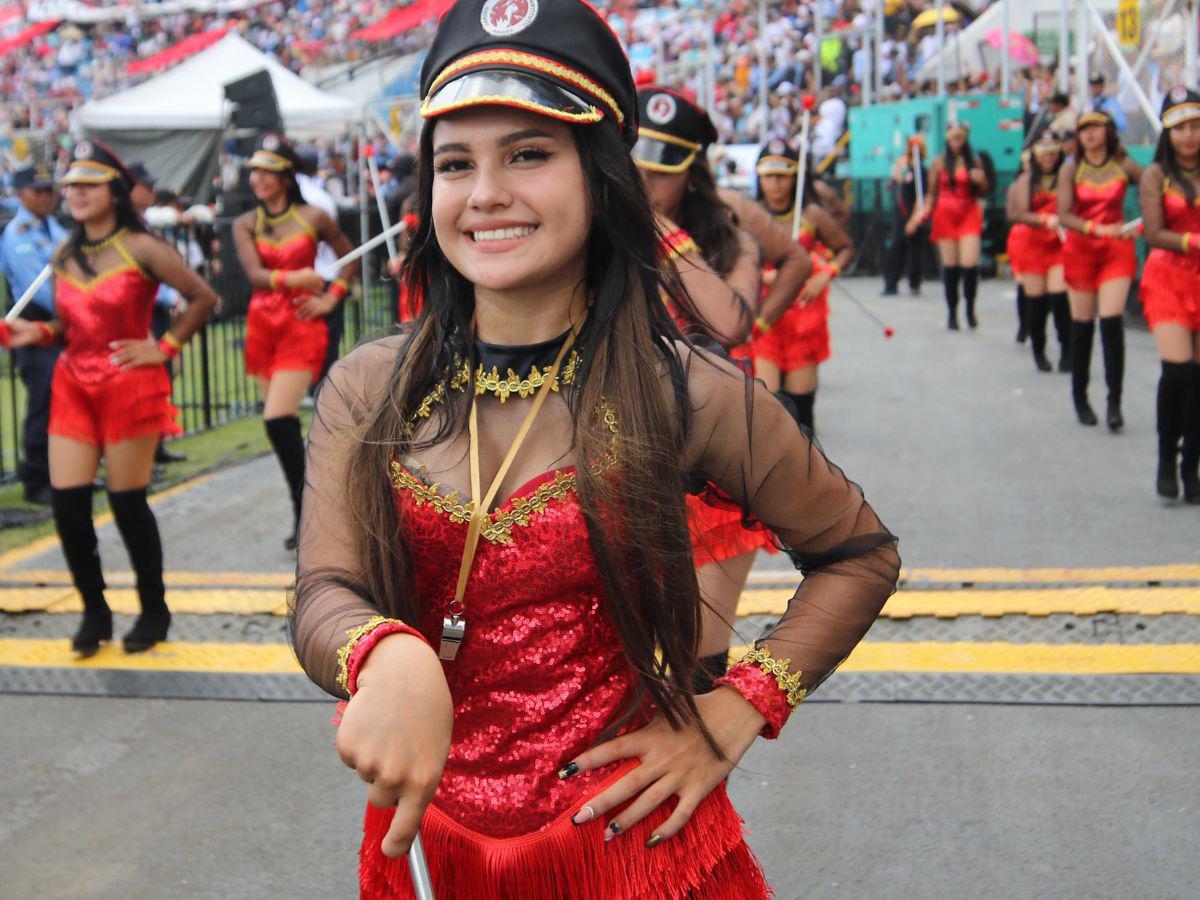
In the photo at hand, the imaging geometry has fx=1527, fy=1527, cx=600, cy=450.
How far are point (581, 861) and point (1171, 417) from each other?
270 inches

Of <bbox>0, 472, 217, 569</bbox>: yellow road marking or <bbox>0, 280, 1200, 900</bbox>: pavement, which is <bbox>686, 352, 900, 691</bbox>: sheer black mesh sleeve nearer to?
<bbox>0, 280, 1200, 900</bbox>: pavement

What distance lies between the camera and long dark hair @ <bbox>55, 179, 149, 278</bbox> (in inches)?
237

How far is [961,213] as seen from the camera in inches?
623

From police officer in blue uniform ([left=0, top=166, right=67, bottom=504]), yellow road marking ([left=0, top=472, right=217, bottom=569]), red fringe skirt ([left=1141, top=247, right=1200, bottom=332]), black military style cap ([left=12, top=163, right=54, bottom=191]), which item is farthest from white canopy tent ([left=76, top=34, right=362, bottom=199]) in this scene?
red fringe skirt ([left=1141, top=247, right=1200, bottom=332])

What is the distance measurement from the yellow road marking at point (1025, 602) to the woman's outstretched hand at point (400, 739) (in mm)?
4493

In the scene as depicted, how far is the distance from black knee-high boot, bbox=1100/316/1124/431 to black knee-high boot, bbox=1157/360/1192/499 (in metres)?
1.65

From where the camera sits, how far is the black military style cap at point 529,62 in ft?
6.39

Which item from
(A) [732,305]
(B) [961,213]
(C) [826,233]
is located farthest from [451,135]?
(B) [961,213]

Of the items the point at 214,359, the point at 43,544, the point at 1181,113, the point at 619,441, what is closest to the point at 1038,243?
the point at 1181,113

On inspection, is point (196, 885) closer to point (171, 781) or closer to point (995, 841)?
point (171, 781)

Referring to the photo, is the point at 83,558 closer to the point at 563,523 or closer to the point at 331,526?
the point at 331,526

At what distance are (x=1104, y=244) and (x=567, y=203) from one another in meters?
8.95

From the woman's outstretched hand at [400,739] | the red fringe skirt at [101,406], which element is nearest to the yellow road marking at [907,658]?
the red fringe skirt at [101,406]

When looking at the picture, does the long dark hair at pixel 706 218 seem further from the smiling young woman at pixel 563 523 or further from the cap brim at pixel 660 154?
the smiling young woman at pixel 563 523
